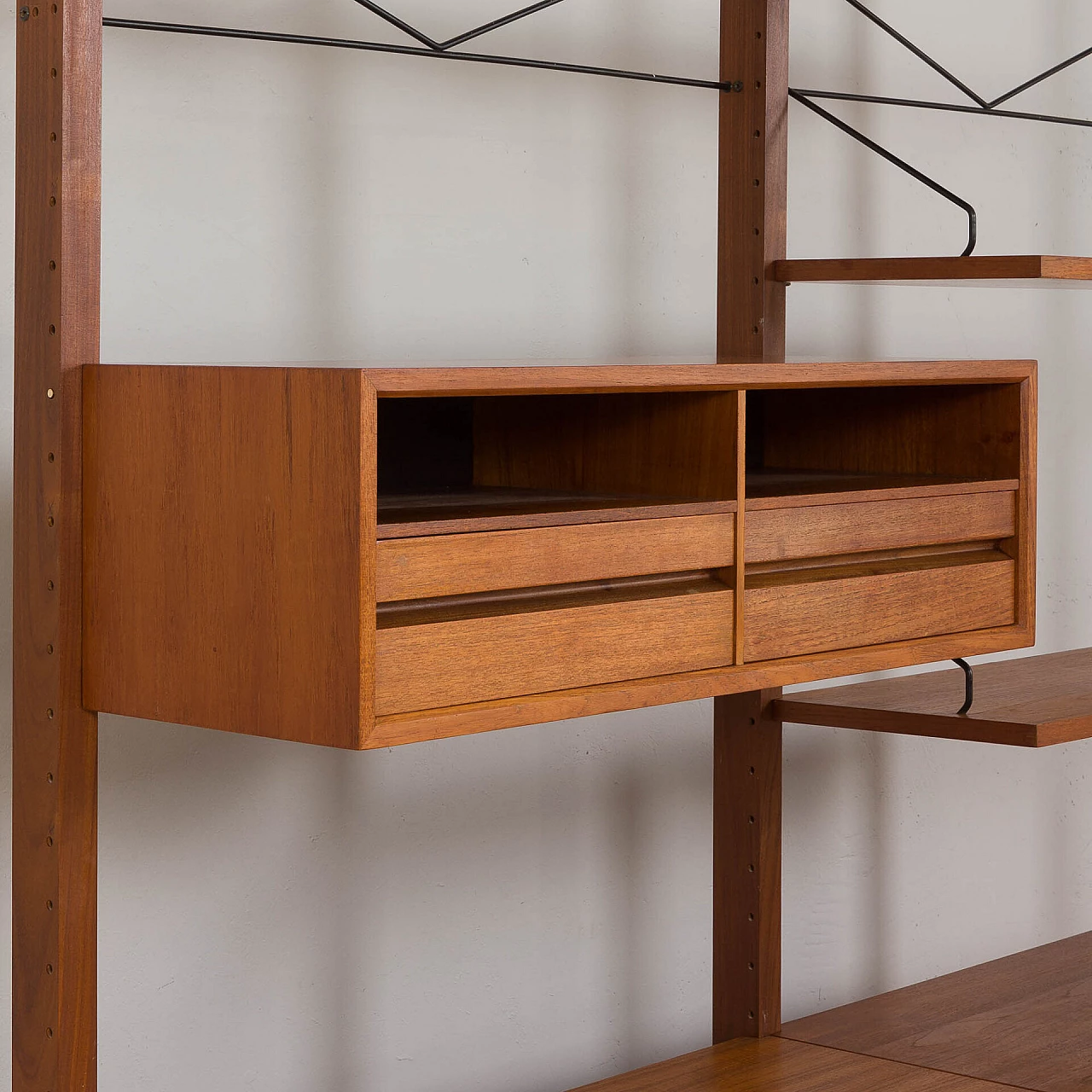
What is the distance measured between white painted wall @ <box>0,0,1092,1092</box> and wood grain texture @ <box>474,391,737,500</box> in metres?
0.37

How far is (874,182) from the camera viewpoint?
2.49 metres

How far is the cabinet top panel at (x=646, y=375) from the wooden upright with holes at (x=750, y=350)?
21cm

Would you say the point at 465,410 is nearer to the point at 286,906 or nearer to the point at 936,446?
the point at 936,446

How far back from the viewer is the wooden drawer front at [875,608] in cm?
148

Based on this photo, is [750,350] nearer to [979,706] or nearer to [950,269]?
[950,269]

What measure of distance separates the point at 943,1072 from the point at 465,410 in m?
0.89

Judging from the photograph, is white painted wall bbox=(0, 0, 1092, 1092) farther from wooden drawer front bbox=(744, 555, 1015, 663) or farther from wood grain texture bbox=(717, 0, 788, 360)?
wooden drawer front bbox=(744, 555, 1015, 663)

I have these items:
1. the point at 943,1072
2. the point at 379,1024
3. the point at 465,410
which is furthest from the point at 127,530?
the point at 943,1072

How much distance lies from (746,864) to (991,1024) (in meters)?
0.39

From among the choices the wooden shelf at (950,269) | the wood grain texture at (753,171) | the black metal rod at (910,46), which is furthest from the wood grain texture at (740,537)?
the black metal rod at (910,46)

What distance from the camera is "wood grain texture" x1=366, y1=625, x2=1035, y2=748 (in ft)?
4.03

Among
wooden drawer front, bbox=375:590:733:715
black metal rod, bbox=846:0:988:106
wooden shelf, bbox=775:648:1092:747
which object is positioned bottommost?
wooden shelf, bbox=775:648:1092:747

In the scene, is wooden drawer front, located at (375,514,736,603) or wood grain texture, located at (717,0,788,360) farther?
wood grain texture, located at (717,0,788,360)

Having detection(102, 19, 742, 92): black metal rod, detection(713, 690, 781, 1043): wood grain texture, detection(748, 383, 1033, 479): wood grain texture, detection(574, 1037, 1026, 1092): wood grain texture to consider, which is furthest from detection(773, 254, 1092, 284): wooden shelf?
detection(574, 1037, 1026, 1092): wood grain texture
